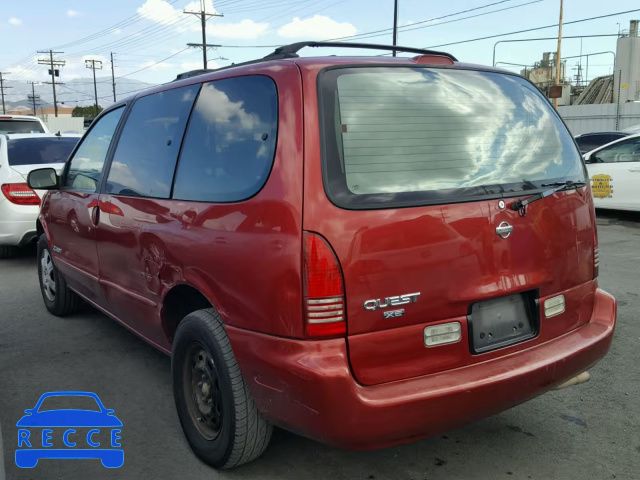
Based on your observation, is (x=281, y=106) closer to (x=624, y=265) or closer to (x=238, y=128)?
(x=238, y=128)

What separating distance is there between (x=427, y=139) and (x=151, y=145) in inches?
67.3

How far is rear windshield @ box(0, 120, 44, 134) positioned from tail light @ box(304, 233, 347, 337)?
12.9 m

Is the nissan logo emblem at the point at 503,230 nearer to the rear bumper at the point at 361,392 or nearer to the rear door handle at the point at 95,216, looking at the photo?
the rear bumper at the point at 361,392

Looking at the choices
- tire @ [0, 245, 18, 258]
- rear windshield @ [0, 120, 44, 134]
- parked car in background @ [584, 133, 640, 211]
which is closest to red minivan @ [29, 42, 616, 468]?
tire @ [0, 245, 18, 258]

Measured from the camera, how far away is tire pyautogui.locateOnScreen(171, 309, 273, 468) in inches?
104

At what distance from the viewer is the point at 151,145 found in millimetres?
3480

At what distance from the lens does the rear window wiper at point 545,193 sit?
259 cm

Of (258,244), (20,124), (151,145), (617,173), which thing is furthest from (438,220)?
(20,124)

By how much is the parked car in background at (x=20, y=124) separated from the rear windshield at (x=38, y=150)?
562 cm

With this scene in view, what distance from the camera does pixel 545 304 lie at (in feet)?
8.89

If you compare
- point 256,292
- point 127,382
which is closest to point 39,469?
point 127,382

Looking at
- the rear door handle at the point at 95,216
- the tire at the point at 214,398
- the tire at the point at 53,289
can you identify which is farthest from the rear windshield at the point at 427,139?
the tire at the point at 53,289

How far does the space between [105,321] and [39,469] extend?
94.5 inches

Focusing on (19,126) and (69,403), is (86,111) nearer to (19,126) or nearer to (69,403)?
(19,126)
